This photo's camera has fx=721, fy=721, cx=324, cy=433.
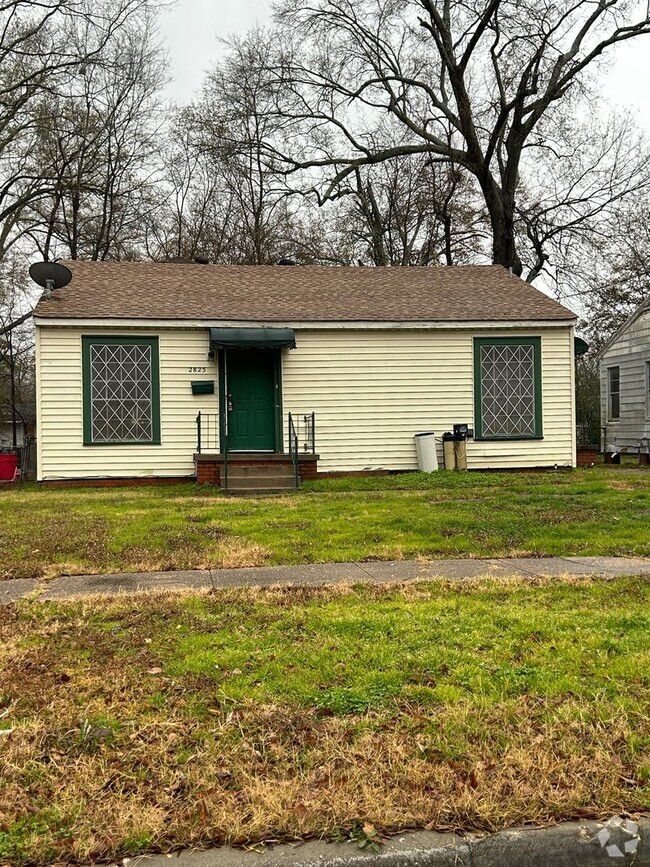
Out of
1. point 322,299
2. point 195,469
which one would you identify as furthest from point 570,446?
point 195,469

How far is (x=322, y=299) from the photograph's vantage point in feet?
50.7

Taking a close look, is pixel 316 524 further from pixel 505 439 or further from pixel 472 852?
pixel 505 439

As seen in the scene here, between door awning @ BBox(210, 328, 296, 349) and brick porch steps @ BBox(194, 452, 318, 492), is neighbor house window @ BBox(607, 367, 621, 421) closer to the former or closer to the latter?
brick porch steps @ BBox(194, 452, 318, 492)

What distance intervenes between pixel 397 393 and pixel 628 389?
877 cm

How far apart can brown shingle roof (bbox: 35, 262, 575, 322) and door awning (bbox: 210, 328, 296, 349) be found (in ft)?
1.34

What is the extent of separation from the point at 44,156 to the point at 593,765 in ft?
82.6

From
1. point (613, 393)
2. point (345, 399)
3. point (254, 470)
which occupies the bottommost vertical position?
point (254, 470)

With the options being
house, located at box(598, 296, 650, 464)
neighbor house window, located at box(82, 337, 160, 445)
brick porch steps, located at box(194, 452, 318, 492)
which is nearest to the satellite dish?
neighbor house window, located at box(82, 337, 160, 445)

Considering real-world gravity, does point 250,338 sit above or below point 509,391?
above

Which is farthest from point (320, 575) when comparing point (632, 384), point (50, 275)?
point (632, 384)

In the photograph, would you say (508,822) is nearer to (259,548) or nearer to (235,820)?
Answer: (235,820)

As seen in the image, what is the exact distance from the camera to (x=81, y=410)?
13.5 meters

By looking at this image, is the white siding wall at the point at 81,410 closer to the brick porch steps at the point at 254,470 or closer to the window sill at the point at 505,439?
the brick porch steps at the point at 254,470

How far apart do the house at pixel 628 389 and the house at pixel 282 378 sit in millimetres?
4860
